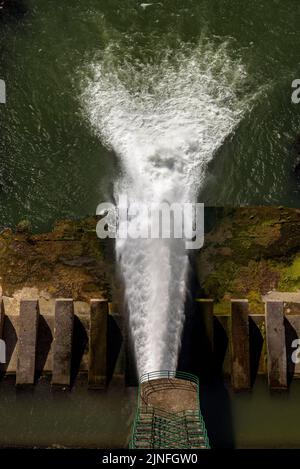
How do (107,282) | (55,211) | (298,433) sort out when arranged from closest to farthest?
(298,433)
(107,282)
(55,211)

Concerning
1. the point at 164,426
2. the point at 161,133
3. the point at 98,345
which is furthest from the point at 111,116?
the point at 164,426

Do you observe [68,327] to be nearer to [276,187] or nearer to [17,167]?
[17,167]

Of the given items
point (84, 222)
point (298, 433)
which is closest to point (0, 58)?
point (84, 222)

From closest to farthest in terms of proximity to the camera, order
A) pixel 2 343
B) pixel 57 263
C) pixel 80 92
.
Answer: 1. pixel 2 343
2. pixel 57 263
3. pixel 80 92

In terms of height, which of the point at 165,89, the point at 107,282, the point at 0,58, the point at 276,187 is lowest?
the point at 107,282

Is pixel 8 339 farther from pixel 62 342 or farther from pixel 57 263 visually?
pixel 57 263

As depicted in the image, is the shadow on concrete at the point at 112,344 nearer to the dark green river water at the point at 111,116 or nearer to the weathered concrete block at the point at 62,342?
the dark green river water at the point at 111,116

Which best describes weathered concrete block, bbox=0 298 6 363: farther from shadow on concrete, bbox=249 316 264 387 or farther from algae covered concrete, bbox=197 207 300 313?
shadow on concrete, bbox=249 316 264 387
